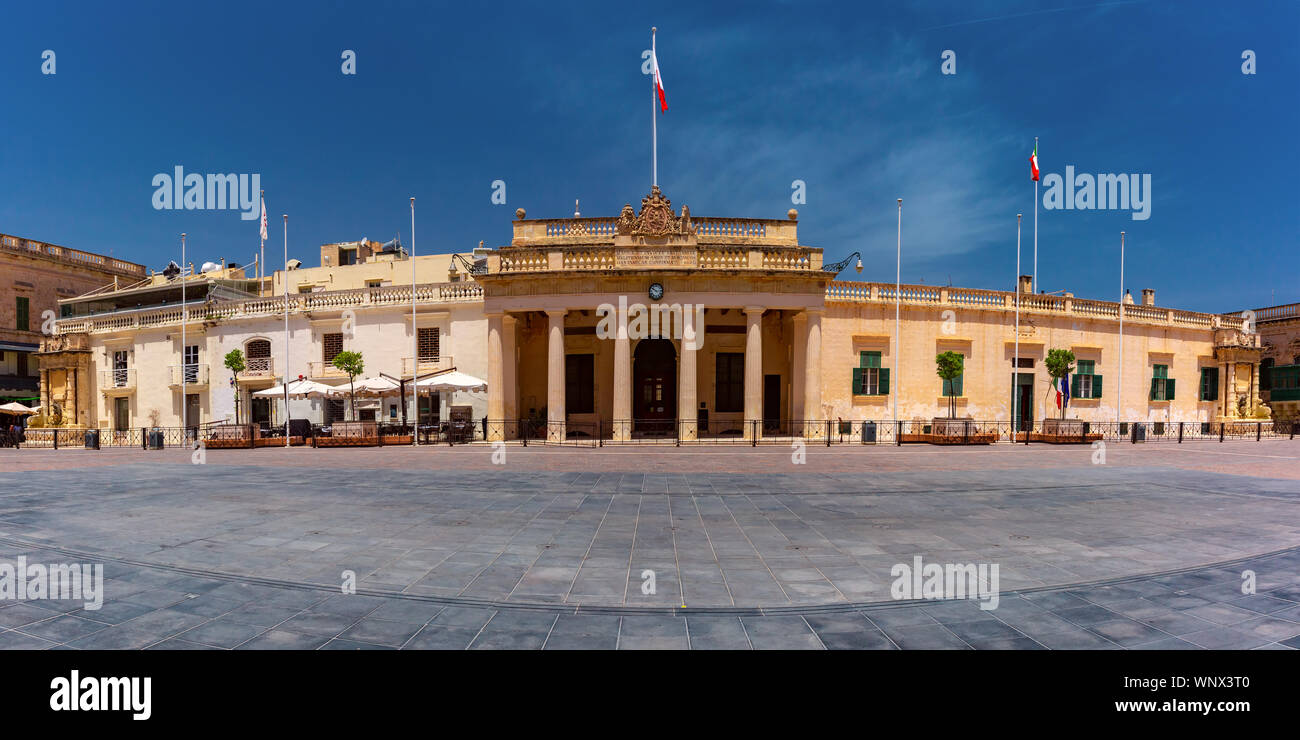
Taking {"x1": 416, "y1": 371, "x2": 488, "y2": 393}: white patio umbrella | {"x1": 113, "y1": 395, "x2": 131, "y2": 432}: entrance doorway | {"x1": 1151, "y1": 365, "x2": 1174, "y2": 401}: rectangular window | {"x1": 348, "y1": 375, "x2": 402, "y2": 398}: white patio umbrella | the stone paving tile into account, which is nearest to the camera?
the stone paving tile

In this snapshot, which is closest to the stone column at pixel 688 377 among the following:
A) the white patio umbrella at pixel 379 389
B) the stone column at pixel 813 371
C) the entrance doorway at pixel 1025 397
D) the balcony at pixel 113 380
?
the stone column at pixel 813 371

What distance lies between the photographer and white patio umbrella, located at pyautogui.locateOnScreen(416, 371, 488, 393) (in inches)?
895

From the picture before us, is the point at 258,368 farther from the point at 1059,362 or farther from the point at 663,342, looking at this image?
the point at 1059,362

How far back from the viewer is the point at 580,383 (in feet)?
91.5

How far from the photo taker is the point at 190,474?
13656 millimetres

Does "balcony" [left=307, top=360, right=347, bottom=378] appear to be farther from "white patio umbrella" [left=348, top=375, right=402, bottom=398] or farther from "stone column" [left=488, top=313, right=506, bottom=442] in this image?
"stone column" [left=488, top=313, right=506, bottom=442]

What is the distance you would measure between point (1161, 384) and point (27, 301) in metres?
77.3

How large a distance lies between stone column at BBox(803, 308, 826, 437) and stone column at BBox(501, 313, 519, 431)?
13.9m

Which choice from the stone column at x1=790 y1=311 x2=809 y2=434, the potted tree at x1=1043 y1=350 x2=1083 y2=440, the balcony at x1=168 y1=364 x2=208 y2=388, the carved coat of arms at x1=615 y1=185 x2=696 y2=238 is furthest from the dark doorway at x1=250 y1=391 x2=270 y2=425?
the potted tree at x1=1043 y1=350 x2=1083 y2=440

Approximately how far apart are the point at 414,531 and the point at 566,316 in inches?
811

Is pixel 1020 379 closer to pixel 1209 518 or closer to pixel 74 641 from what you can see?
pixel 1209 518

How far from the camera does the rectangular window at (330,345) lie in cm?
2798

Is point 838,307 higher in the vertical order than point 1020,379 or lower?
higher
